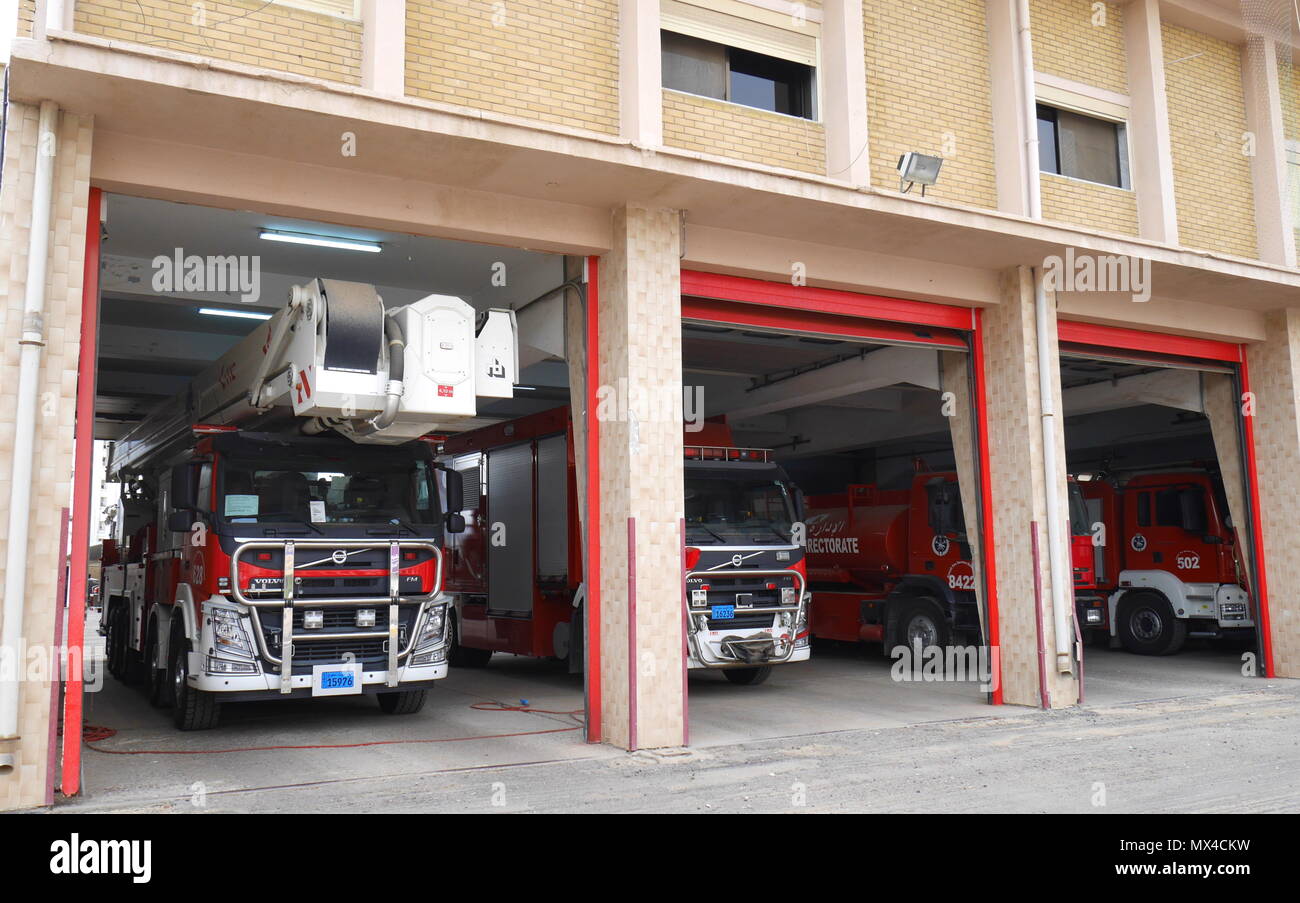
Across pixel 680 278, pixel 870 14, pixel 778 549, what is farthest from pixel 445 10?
pixel 778 549

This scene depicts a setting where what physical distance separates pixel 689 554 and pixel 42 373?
6.54 m

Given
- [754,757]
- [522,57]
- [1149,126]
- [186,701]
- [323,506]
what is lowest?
[754,757]

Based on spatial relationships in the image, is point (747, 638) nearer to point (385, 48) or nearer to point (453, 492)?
point (453, 492)

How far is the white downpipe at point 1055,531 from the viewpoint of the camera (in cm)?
1059

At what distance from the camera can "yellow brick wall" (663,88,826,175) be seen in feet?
29.9

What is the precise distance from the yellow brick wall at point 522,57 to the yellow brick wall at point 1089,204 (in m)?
5.13

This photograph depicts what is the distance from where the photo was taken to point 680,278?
30.0 feet

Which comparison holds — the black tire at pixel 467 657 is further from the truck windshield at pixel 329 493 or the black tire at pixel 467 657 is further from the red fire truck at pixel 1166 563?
the red fire truck at pixel 1166 563

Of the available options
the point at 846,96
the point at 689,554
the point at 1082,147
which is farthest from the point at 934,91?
the point at 689,554

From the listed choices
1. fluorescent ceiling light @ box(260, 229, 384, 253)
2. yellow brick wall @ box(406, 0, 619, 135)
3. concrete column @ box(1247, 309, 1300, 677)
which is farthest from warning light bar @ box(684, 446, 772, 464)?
concrete column @ box(1247, 309, 1300, 677)

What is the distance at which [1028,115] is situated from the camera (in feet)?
34.6

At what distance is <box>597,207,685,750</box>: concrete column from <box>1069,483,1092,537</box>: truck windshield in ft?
30.2

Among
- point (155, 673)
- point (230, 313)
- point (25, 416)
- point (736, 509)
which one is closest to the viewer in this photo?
point (25, 416)

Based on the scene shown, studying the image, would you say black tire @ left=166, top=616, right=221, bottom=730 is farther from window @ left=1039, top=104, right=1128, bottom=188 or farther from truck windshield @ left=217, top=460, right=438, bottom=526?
window @ left=1039, top=104, right=1128, bottom=188
